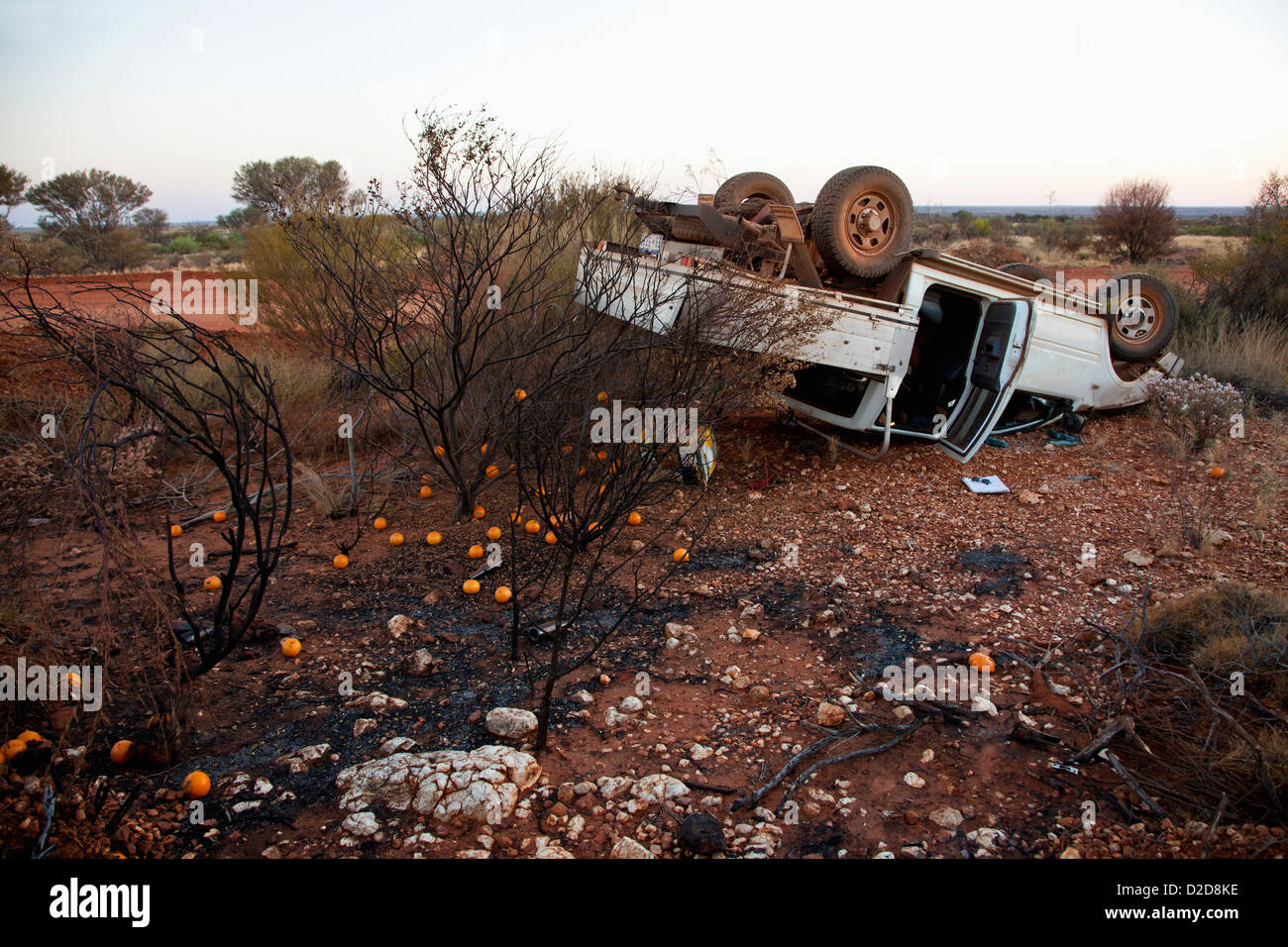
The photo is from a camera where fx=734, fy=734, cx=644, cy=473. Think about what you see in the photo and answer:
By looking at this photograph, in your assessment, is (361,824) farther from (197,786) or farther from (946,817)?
(946,817)

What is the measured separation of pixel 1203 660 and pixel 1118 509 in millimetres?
3175

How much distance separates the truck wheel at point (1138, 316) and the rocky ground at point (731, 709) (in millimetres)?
2441

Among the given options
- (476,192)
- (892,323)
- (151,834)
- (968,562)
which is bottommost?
(151,834)

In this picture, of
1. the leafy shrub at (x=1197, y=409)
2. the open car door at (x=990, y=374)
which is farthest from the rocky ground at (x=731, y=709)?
the leafy shrub at (x=1197, y=409)

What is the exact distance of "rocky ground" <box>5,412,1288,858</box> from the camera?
9.46ft

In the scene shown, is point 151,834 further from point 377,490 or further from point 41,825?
point 377,490

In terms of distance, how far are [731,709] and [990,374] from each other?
16.6ft

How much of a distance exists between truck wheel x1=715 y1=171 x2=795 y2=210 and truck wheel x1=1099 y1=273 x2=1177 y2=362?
12.5ft

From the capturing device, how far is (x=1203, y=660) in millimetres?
3678

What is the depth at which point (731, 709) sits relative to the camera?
12.6 ft

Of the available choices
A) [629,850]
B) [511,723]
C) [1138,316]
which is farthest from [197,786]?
[1138,316]

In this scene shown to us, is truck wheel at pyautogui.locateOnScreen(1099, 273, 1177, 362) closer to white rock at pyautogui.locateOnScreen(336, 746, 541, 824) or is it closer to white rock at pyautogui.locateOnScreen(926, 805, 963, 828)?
white rock at pyautogui.locateOnScreen(926, 805, 963, 828)

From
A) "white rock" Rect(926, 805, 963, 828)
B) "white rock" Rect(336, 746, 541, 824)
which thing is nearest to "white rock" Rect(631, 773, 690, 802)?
"white rock" Rect(336, 746, 541, 824)
